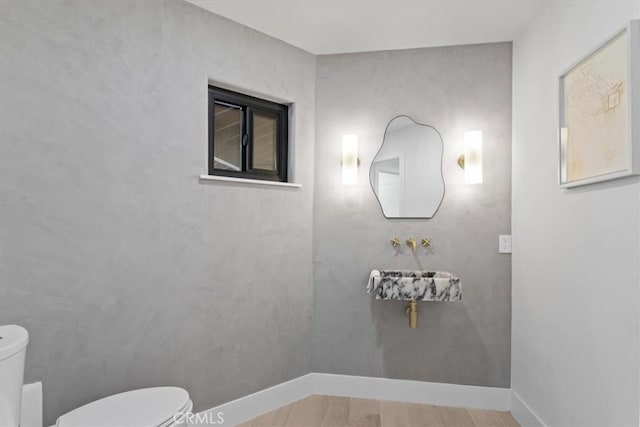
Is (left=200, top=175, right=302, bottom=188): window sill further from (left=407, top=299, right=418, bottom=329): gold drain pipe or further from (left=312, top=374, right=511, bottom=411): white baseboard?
(left=312, top=374, right=511, bottom=411): white baseboard

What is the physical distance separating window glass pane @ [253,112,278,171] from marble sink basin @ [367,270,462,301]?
3.35ft

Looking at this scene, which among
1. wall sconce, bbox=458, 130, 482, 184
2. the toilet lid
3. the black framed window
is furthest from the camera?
wall sconce, bbox=458, 130, 482, 184

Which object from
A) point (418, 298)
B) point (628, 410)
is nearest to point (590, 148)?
point (628, 410)

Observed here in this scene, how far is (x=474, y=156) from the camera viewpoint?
2.74m

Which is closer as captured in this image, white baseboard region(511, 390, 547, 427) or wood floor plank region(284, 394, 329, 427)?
white baseboard region(511, 390, 547, 427)

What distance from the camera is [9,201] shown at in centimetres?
171

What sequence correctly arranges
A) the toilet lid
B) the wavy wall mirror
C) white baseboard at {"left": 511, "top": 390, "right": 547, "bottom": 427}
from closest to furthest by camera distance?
the toilet lid, white baseboard at {"left": 511, "top": 390, "right": 547, "bottom": 427}, the wavy wall mirror

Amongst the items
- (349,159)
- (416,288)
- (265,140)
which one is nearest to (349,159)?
(349,159)

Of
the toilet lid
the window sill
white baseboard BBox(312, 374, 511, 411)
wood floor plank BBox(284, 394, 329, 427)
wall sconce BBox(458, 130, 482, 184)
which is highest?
wall sconce BBox(458, 130, 482, 184)

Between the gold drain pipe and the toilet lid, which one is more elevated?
the gold drain pipe

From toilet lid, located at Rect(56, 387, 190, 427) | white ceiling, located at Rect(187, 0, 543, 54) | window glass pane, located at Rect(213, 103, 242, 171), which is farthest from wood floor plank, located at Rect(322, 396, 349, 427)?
white ceiling, located at Rect(187, 0, 543, 54)

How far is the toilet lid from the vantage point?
162cm

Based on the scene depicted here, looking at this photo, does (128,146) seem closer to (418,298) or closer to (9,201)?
(9,201)

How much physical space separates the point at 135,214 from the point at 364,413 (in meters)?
1.79
